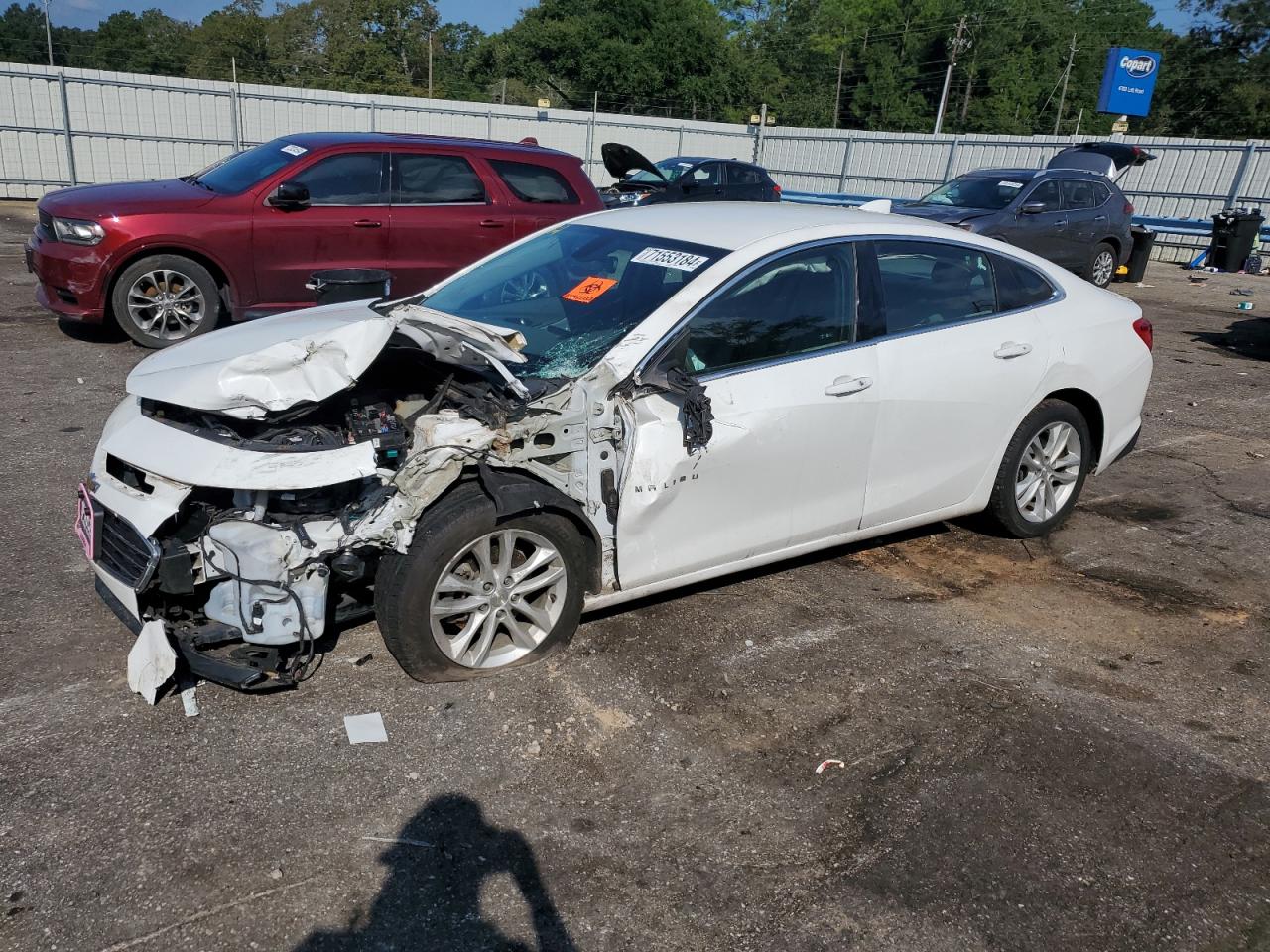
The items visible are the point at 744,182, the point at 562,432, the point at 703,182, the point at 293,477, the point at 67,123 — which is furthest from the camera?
the point at 67,123

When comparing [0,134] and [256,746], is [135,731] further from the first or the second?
[0,134]

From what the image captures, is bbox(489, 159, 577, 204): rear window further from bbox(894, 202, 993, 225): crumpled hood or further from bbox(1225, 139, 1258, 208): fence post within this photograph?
bbox(1225, 139, 1258, 208): fence post

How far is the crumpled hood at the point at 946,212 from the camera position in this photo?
1284 centimetres

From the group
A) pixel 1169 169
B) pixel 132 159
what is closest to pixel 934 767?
pixel 132 159

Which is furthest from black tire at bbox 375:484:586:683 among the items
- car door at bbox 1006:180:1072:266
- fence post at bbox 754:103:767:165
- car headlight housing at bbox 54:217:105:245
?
fence post at bbox 754:103:767:165

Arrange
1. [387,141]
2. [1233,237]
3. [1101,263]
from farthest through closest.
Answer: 1. [1233,237]
2. [1101,263]
3. [387,141]

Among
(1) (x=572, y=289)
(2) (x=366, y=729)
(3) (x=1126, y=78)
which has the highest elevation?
(3) (x=1126, y=78)

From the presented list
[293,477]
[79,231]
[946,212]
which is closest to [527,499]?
[293,477]

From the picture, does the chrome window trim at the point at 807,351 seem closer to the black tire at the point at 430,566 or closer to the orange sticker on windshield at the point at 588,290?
the orange sticker on windshield at the point at 588,290

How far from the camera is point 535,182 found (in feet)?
30.4

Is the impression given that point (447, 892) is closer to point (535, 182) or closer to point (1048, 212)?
point (535, 182)

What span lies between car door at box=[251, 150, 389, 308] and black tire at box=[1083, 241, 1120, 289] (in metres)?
10.8

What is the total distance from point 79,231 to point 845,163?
2281cm

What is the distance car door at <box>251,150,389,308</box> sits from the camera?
8.20m
